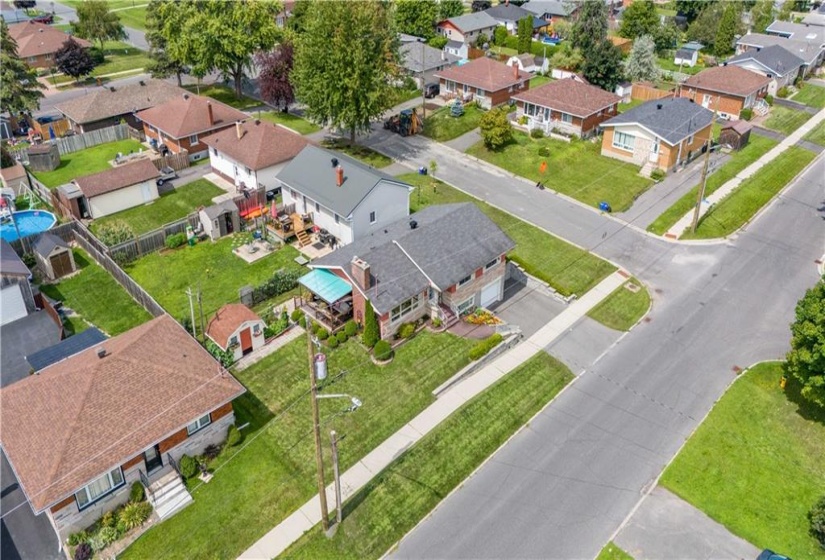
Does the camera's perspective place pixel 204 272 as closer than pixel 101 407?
No

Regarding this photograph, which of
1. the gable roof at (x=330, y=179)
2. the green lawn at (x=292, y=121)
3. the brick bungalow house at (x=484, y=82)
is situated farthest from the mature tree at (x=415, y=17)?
the gable roof at (x=330, y=179)

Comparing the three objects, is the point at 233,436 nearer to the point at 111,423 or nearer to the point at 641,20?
the point at 111,423

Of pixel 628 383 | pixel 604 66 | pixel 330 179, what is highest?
pixel 604 66

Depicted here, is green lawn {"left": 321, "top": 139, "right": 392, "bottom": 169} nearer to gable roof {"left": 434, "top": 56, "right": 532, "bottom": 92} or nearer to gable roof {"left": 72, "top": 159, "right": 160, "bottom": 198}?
gable roof {"left": 434, "top": 56, "right": 532, "bottom": 92}

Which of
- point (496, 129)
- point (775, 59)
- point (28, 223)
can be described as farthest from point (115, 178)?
point (775, 59)

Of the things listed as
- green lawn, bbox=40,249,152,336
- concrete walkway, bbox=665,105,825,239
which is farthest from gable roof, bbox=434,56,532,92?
green lawn, bbox=40,249,152,336

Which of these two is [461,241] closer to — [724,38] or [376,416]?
A: [376,416]

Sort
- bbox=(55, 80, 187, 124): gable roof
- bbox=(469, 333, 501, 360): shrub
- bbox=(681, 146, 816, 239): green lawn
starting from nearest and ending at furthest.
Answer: bbox=(469, 333, 501, 360): shrub
bbox=(681, 146, 816, 239): green lawn
bbox=(55, 80, 187, 124): gable roof
